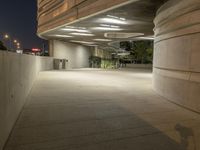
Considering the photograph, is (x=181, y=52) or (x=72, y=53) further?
(x=72, y=53)

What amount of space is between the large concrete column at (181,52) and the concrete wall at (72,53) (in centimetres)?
2273

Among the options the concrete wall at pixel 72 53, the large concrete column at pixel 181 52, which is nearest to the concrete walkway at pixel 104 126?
the large concrete column at pixel 181 52

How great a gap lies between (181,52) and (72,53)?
2746 centimetres

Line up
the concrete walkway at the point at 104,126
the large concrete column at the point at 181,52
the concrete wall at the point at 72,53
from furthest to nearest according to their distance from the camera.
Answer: the concrete wall at the point at 72,53, the large concrete column at the point at 181,52, the concrete walkway at the point at 104,126

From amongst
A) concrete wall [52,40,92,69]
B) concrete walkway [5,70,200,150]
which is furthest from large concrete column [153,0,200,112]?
concrete wall [52,40,92,69]

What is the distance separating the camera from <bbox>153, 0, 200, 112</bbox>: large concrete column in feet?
20.6

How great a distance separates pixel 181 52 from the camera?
702 centimetres

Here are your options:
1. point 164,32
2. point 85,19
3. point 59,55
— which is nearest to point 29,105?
point 164,32

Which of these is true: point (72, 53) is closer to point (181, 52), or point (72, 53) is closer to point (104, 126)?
point (181, 52)

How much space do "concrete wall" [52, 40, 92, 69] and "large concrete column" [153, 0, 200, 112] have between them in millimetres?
22732

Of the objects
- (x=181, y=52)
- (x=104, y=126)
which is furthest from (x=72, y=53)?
(x=104, y=126)

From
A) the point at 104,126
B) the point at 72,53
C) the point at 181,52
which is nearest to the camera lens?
the point at 104,126

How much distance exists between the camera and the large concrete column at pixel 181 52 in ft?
20.6

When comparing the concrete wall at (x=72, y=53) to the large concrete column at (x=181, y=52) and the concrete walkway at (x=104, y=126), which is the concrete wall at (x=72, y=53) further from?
the concrete walkway at (x=104, y=126)
